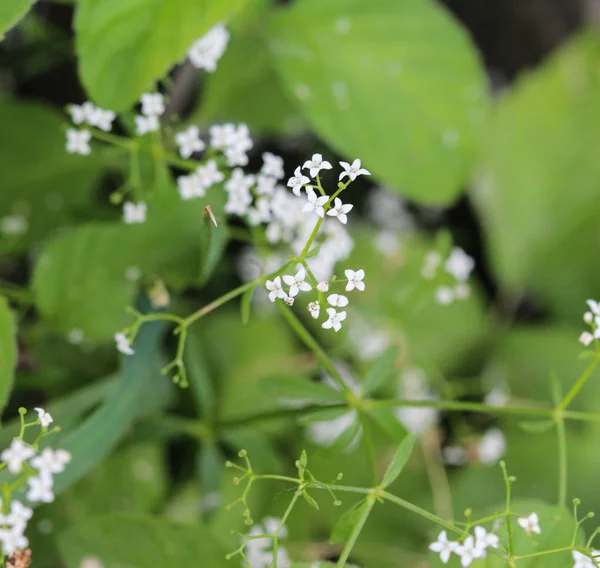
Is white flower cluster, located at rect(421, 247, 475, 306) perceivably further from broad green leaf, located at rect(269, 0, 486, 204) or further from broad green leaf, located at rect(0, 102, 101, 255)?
broad green leaf, located at rect(0, 102, 101, 255)

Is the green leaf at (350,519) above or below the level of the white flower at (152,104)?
below

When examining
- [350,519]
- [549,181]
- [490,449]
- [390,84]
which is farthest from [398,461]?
[549,181]

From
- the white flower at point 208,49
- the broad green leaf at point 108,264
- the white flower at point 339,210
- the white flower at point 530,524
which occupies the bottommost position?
the white flower at point 530,524

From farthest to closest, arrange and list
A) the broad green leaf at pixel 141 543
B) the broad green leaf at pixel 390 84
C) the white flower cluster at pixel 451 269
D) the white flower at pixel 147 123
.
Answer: the broad green leaf at pixel 390 84
the white flower cluster at pixel 451 269
the broad green leaf at pixel 141 543
the white flower at pixel 147 123

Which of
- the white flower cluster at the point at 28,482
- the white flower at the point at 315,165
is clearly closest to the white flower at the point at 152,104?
the white flower at the point at 315,165

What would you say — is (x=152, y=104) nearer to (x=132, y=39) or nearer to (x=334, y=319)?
(x=132, y=39)

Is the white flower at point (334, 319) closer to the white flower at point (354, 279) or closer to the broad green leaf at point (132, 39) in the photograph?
the white flower at point (354, 279)

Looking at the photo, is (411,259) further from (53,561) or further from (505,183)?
(53,561)
